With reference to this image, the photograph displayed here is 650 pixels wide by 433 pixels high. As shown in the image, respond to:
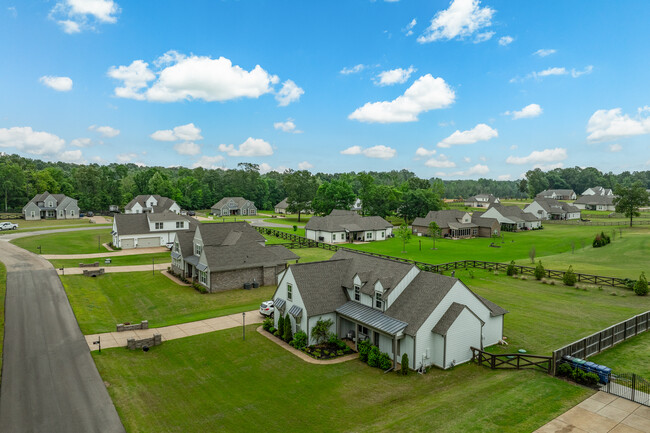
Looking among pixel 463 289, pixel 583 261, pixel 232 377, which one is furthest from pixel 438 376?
pixel 583 261

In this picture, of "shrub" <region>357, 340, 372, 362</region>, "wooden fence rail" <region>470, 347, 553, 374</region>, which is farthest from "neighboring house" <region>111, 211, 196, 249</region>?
"wooden fence rail" <region>470, 347, 553, 374</region>

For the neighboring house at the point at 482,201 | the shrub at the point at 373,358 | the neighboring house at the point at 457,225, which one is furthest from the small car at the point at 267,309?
the neighboring house at the point at 482,201

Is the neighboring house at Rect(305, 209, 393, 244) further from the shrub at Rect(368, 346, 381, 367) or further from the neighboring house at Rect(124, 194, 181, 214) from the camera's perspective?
the shrub at Rect(368, 346, 381, 367)

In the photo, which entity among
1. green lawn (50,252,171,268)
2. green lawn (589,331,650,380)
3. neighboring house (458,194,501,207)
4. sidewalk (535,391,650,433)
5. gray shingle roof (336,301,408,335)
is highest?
neighboring house (458,194,501,207)

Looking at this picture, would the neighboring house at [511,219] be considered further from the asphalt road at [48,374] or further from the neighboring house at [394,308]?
the asphalt road at [48,374]

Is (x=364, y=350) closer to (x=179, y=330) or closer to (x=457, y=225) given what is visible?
(x=179, y=330)

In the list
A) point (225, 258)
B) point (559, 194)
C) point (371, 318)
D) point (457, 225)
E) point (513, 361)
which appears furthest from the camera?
point (559, 194)

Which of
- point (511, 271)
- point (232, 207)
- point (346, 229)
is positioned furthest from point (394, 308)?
point (232, 207)

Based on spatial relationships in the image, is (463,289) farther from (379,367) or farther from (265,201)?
(265,201)
